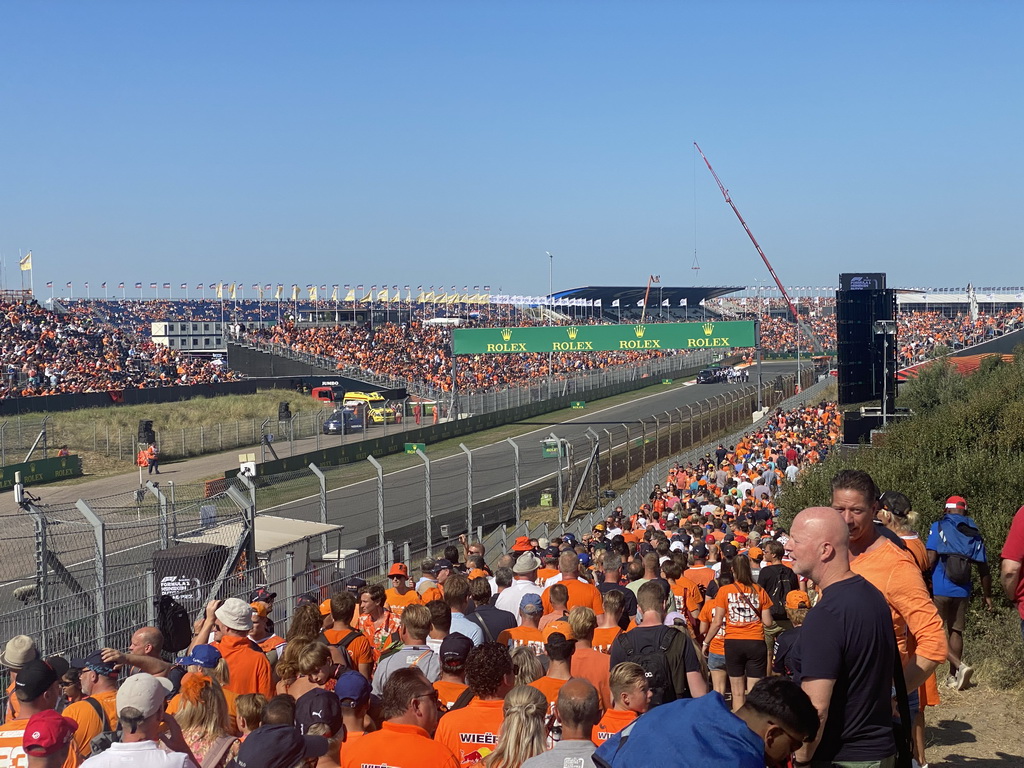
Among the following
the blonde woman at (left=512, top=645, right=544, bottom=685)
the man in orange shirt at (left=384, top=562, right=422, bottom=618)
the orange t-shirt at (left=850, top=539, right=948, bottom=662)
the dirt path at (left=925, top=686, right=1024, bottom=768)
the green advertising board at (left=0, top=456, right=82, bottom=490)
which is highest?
the orange t-shirt at (left=850, top=539, right=948, bottom=662)

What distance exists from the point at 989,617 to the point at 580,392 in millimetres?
48881

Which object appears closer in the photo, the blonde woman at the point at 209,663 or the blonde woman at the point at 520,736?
the blonde woman at the point at 520,736

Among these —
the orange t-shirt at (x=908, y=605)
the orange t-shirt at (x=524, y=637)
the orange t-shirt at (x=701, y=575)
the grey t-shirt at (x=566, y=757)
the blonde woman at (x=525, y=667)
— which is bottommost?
the orange t-shirt at (x=701, y=575)

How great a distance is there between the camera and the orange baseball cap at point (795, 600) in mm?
8359

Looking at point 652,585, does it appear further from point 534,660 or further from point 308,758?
point 308,758

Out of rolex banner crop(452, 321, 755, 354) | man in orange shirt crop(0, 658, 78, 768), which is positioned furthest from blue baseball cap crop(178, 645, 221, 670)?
rolex banner crop(452, 321, 755, 354)

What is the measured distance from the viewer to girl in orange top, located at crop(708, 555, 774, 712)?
26.5ft

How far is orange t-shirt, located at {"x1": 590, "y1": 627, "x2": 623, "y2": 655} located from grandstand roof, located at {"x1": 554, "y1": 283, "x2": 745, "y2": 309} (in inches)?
4493

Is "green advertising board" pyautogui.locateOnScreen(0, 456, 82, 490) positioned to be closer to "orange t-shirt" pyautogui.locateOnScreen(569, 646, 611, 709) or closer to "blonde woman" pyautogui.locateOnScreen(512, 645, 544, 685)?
"orange t-shirt" pyautogui.locateOnScreen(569, 646, 611, 709)

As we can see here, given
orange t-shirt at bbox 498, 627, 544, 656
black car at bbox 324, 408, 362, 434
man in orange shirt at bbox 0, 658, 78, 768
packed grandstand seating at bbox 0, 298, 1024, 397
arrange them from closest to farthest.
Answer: man in orange shirt at bbox 0, 658, 78, 768, orange t-shirt at bbox 498, 627, 544, 656, black car at bbox 324, 408, 362, 434, packed grandstand seating at bbox 0, 298, 1024, 397

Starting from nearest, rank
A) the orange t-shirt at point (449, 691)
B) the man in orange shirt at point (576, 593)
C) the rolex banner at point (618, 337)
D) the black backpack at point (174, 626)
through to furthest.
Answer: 1. the orange t-shirt at point (449, 691)
2. the man in orange shirt at point (576, 593)
3. the black backpack at point (174, 626)
4. the rolex banner at point (618, 337)

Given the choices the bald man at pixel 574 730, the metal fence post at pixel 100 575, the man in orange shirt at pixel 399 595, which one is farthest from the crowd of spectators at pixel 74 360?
the bald man at pixel 574 730

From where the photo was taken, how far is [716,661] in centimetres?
848

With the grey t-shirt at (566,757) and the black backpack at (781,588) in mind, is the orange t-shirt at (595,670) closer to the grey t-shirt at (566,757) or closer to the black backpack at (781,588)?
the grey t-shirt at (566,757)
